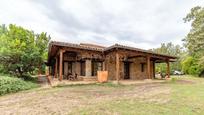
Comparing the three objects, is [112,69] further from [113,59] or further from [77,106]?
[77,106]

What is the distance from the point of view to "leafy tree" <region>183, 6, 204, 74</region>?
25562 mm

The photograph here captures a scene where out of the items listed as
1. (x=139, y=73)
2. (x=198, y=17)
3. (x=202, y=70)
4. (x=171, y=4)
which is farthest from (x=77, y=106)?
(x=202, y=70)

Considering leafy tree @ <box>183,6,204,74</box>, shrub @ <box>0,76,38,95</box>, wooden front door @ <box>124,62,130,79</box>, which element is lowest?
shrub @ <box>0,76,38,95</box>

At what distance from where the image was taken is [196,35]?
86.1ft

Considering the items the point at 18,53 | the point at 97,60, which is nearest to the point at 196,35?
the point at 97,60

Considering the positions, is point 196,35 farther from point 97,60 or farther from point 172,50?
point 172,50

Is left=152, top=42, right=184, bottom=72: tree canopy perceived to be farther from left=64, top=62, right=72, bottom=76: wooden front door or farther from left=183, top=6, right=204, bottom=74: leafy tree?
→ left=64, top=62, right=72, bottom=76: wooden front door

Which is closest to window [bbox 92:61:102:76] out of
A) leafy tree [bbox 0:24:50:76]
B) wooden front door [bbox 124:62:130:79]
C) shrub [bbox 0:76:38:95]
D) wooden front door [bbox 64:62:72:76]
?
wooden front door [bbox 64:62:72:76]

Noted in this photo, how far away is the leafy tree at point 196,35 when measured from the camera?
25.6 meters

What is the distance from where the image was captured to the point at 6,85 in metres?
12.0

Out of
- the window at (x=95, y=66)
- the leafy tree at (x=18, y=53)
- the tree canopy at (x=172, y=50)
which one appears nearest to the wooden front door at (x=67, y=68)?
the window at (x=95, y=66)

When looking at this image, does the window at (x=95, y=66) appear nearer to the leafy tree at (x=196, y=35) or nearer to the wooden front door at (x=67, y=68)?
the wooden front door at (x=67, y=68)

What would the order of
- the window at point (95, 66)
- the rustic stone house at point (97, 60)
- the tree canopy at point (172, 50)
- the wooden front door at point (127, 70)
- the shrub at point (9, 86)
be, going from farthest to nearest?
the tree canopy at point (172, 50)
the wooden front door at point (127, 70)
the window at point (95, 66)
the rustic stone house at point (97, 60)
the shrub at point (9, 86)

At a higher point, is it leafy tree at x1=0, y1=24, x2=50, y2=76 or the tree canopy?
the tree canopy
